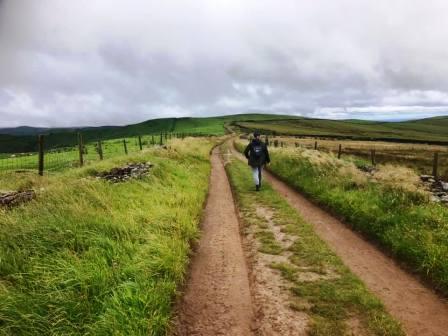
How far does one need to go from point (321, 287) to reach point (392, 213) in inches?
197

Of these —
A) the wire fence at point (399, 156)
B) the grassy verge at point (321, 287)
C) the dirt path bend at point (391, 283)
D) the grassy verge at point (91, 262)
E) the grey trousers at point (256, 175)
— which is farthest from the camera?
the wire fence at point (399, 156)

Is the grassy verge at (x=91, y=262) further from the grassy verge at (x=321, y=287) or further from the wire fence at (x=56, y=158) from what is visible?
the wire fence at (x=56, y=158)

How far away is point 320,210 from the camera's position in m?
13.5

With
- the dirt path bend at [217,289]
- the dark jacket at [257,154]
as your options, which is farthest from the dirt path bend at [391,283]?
the dark jacket at [257,154]

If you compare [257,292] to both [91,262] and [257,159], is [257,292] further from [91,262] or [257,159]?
[257,159]

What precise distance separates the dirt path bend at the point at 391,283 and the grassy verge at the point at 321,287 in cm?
31

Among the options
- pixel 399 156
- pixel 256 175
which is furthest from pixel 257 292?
pixel 399 156

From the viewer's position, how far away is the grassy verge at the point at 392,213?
7.91m

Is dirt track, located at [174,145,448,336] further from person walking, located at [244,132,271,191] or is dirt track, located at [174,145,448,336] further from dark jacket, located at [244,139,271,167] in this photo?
dark jacket, located at [244,139,271,167]

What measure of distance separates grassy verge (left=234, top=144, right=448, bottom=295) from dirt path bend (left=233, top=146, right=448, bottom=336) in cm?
37

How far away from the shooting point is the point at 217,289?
6.90 meters

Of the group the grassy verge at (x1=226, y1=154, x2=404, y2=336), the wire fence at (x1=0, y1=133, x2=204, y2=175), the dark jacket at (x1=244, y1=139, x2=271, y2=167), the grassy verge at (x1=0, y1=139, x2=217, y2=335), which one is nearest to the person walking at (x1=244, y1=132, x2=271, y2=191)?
the dark jacket at (x1=244, y1=139, x2=271, y2=167)

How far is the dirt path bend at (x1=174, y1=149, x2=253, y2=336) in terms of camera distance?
572cm

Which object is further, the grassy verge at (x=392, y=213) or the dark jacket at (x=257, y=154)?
the dark jacket at (x=257, y=154)
